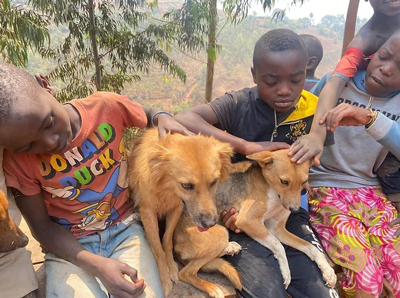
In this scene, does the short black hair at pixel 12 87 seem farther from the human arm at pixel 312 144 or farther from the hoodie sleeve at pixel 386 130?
the hoodie sleeve at pixel 386 130

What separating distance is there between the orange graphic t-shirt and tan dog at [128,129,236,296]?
7.0 inches

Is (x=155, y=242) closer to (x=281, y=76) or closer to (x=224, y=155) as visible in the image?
(x=224, y=155)

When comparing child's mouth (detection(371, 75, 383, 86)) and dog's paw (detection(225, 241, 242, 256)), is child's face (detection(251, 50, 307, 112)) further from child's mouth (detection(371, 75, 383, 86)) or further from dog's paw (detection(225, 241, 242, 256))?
dog's paw (detection(225, 241, 242, 256))

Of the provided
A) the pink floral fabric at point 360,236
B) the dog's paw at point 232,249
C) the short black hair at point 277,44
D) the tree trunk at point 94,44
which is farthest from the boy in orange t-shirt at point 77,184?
the tree trunk at point 94,44

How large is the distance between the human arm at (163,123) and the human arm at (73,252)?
3.16ft

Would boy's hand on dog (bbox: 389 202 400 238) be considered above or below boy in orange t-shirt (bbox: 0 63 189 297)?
below

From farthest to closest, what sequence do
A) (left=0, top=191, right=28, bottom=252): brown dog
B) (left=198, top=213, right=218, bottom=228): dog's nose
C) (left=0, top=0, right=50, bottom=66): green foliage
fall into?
(left=0, top=0, right=50, bottom=66): green foliage
(left=198, top=213, right=218, bottom=228): dog's nose
(left=0, top=191, right=28, bottom=252): brown dog

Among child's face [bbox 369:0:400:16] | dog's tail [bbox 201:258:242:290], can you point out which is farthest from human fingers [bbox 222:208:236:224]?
child's face [bbox 369:0:400:16]

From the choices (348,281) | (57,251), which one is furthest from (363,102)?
(57,251)

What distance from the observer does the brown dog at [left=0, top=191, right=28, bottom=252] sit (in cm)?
183

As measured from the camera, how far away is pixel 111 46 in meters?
6.93

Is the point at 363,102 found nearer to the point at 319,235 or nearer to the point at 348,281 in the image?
the point at 319,235

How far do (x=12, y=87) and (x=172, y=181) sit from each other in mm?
1162

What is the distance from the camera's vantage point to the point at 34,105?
180cm
